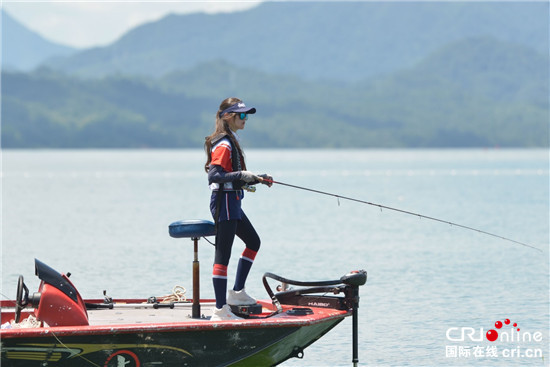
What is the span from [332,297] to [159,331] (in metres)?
1.90

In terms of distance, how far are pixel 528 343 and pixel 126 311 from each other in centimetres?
513

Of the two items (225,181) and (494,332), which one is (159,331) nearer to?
(225,181)

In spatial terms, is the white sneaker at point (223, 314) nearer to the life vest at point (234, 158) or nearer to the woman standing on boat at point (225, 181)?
the woman standing on boat at point (225, 181)

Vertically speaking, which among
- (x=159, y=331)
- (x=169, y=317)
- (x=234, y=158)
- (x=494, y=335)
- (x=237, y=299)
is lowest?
(x=494, y=335)

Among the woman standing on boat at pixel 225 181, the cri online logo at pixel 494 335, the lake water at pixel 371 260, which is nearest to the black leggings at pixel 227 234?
the woman standing on boat at pixel 225 181

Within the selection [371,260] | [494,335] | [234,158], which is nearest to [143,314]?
[234,158]

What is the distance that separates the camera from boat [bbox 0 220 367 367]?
7.91 m

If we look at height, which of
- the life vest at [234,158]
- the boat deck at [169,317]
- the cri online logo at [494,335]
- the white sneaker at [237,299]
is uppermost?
the life vest at [234,158]

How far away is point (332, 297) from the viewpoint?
30.1 feet

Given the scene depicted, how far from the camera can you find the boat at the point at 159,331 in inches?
312

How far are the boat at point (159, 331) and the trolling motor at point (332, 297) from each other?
0.04ft

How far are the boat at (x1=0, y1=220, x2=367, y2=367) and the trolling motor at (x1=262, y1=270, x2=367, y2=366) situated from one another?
0.04ft

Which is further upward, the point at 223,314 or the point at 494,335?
the point at 223,314

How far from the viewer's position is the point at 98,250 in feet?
70.0
